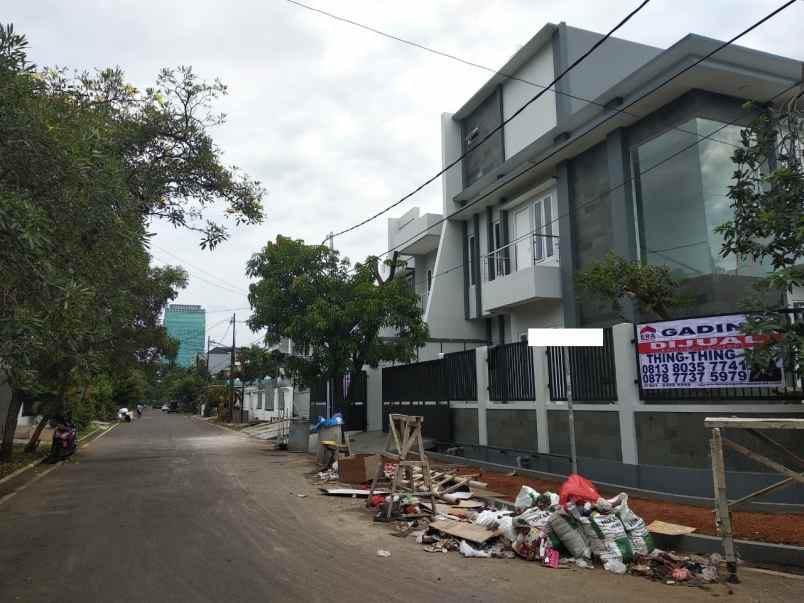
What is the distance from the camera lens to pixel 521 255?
19188 mm

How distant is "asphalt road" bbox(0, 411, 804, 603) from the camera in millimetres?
5797

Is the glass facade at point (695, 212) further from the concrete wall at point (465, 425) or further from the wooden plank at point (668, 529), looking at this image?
the wooden plank at point (668, 529)

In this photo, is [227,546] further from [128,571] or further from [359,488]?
[359,488]

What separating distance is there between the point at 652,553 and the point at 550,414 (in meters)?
5.71

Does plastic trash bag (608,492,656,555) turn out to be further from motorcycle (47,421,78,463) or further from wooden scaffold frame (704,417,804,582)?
motorcycle (47,421,78,463)

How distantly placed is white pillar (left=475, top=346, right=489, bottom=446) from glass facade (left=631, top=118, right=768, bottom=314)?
14.4ft

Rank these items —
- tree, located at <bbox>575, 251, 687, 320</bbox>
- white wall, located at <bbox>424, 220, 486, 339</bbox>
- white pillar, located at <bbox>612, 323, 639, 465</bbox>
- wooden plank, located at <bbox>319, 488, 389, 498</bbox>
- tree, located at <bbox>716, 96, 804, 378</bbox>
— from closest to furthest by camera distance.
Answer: tree, located at <bbox>716, 96, 804, 378</bbox> → white pillar, located at <bbox>612, 323, 639, 465</bbox> → wooden plank, located at <bbox>319, 488, 389, 498</bbox> → tree, located at <bbox>575, 251, 687, 320</bbox> → white wall, located at <bbox>424, 220, 486, 339</bbox>

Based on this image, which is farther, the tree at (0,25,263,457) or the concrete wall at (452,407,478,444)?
the concrete wall at (452,407,478,444)

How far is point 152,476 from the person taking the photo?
14992mm

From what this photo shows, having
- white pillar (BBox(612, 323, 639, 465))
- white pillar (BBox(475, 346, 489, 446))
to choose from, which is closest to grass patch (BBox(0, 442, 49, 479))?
white pillar (BBox(475, 346, 489, 446))

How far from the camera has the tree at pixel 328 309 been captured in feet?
63.8

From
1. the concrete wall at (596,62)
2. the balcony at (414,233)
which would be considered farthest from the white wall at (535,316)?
the concrete wall at (596,62)

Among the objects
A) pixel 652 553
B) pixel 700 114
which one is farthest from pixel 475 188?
pixel 652 553

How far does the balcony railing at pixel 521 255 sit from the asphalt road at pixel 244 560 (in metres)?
9.59
